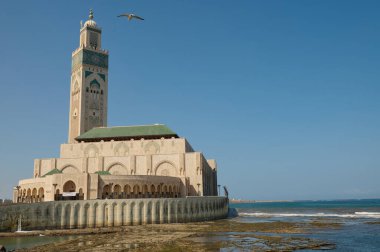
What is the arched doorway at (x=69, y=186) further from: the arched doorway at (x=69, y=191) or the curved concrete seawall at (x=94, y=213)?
the curved concrete seawall at (x=94, y=213)

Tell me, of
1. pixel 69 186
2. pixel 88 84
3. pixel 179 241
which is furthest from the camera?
pixel 88 84

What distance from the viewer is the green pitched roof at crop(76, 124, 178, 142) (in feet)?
226

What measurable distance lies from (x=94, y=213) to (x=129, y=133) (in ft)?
88.4

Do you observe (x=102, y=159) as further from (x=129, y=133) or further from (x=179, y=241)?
(x=179, y=241)

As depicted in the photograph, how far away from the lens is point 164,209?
47.9m

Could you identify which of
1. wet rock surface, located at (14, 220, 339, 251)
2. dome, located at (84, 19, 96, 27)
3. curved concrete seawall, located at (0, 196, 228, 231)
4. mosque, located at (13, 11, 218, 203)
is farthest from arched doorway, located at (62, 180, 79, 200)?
dome, located at (84, 19, 96, 27)

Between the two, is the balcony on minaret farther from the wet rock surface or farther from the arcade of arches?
the wet rock surface

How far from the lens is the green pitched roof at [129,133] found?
6900 cm

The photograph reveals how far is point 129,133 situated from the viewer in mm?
70312

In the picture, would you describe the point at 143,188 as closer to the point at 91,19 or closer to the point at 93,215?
the point at 93,215

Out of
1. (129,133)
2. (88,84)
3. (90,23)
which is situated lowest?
(129,133)

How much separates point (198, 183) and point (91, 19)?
50103mm

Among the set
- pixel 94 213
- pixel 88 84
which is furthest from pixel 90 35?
pixel 94 213

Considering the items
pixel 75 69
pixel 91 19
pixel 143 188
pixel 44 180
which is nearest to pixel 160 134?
pixel 143 188
